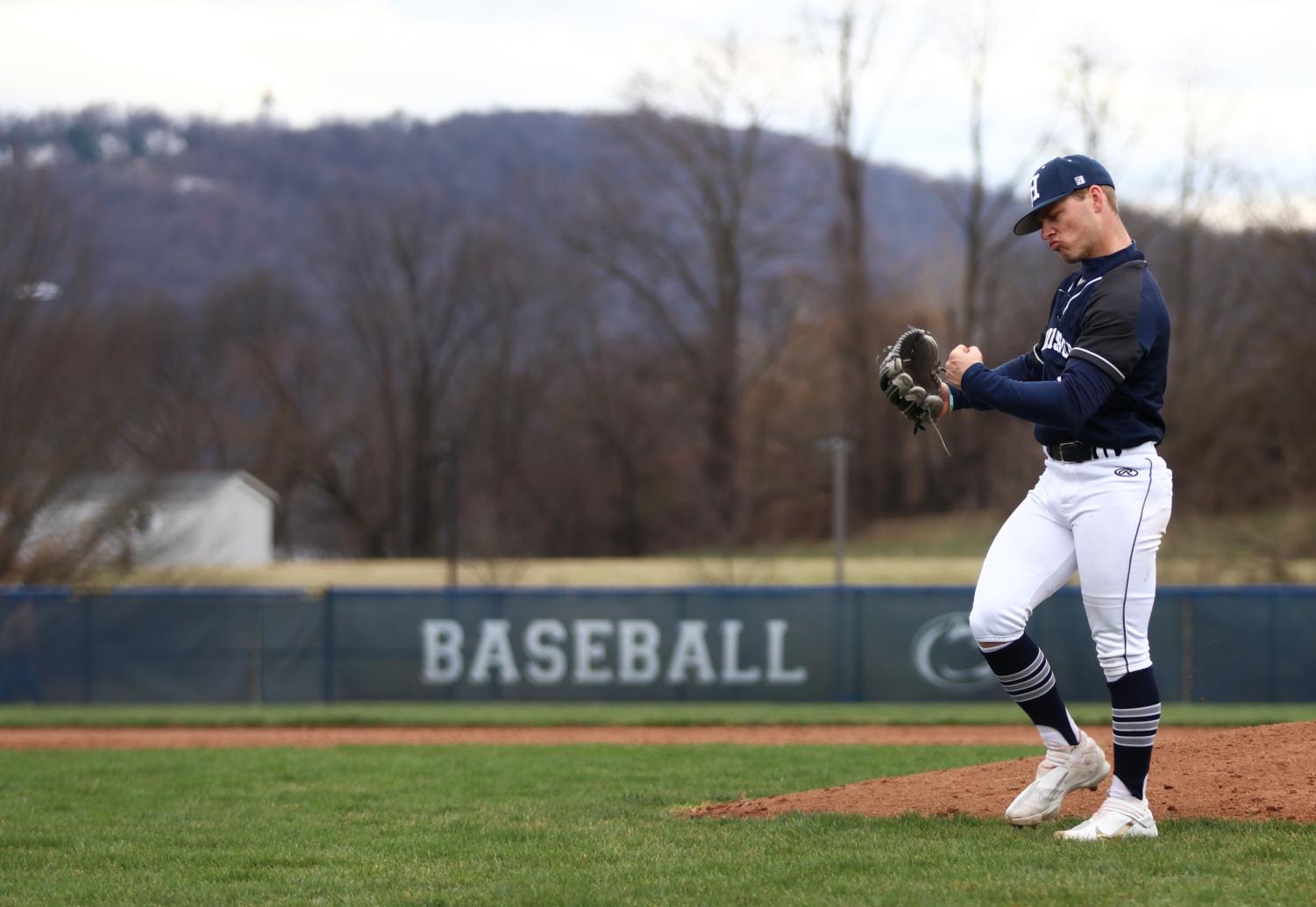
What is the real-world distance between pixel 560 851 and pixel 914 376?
2.10 metres

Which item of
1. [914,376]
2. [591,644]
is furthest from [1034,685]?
[591,644]

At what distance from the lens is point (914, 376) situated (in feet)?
17.7

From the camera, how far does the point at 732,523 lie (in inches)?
1891

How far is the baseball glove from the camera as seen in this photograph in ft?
17.1

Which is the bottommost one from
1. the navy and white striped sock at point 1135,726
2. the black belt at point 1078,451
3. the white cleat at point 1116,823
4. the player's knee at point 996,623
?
the white cleat at point 1116,823

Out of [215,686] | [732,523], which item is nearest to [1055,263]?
[732,523]

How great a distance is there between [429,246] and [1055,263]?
26607 mm

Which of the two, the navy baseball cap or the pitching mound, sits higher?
the navy baseball cap

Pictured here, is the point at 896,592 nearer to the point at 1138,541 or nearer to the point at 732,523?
the point at 1138,541

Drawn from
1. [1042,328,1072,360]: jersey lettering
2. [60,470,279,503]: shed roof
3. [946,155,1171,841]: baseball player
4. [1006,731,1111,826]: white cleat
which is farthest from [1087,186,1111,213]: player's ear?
[60,470,279,503]: shed roof

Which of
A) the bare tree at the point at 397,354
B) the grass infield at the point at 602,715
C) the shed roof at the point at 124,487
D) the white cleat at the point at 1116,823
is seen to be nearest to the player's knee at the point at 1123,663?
the white cleat at the point at 1116,823

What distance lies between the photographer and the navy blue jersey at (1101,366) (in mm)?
4930

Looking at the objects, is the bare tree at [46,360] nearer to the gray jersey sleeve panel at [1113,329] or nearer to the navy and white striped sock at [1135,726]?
the navy and white striped sock at [1135,726]

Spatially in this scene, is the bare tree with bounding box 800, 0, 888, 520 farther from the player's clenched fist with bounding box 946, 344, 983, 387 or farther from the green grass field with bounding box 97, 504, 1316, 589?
the player's clenched fist with bounding box 946, 344, 983, 387
